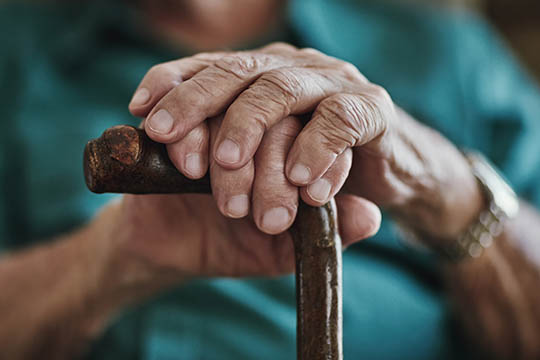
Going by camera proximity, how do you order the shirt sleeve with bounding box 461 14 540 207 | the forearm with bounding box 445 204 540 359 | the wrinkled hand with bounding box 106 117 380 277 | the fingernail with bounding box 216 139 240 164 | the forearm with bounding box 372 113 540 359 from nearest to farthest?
the fingernail with bounding box 216 139 240 164 → the wrinkled hand with bounding box 106 117 380 277 → the forearm with bounding box 372 113 540 359 → the forearm with bounding box 445 204 540 359 → the shirt sleeve with bounding box 461 14 540 207

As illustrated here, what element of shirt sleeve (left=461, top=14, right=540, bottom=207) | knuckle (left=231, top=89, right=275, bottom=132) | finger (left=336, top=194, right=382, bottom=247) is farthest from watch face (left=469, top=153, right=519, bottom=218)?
knuckle (left=231, top=89, right=275, bottom=132)

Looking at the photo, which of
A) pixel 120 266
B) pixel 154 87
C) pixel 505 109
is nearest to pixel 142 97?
pixel 154 87

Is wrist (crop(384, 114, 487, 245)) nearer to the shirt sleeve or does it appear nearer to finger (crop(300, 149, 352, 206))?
finger (crop(300, 149, 352, 206))

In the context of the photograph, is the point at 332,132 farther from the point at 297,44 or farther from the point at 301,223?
the point at 297,44

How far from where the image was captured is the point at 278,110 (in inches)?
16.3

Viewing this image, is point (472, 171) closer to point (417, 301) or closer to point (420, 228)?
point (420, 228)

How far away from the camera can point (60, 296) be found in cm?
76

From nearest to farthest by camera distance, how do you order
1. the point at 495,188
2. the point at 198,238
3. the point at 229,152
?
the point at 229,152 < the point at 198,238 < the point at 495,188

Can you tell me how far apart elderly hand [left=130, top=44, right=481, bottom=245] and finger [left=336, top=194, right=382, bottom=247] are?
0.16 ft

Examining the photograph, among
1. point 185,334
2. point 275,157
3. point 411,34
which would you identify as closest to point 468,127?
point 411,34

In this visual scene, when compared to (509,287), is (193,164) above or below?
above

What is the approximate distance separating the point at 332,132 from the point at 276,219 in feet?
0.24

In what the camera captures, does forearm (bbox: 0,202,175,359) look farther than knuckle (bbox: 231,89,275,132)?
Yes

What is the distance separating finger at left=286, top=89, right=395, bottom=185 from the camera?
401mm
